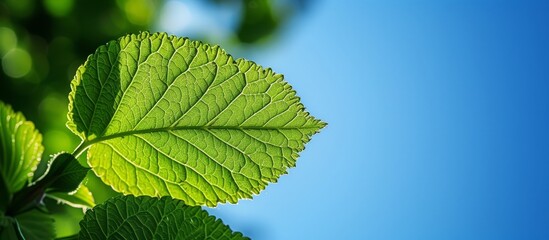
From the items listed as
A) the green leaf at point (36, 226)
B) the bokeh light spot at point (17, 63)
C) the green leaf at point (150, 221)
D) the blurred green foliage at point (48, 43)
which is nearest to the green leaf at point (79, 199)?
the green leaf at point (36, 226)

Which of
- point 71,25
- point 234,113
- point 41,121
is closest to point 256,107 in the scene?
point 234,113

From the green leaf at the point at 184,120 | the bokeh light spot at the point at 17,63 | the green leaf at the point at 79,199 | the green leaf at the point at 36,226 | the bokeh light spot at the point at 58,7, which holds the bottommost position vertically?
the green leaf at the point at 36,226

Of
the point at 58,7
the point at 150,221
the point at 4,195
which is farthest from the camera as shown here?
the point at 58,7

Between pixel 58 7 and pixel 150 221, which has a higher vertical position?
pixel 58 7

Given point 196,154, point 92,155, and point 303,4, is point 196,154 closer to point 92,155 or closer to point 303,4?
point 92,155

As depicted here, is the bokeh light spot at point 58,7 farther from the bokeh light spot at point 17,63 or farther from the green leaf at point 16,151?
the green leaf at point 16,151

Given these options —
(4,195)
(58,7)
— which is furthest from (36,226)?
(58,7)

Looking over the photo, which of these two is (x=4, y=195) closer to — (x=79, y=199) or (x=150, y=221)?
(x=79, y=199)

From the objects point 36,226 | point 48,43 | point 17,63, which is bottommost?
point 36,226
